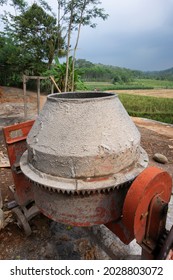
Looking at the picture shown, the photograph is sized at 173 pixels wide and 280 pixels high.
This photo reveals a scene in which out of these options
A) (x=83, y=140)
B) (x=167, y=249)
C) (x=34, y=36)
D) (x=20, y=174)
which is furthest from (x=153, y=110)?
(x=167, y=249)

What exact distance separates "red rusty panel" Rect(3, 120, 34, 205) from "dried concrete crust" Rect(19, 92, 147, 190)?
99 centimetres

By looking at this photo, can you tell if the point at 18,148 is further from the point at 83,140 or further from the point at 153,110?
the point at 153,110

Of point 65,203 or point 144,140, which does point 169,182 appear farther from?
point 144,140

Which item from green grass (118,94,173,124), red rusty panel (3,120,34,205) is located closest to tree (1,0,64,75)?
green grass (118,94,173,124)

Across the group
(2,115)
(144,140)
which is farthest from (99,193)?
(2,115)

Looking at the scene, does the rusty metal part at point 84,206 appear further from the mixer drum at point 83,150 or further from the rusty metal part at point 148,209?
the rusty metal part at point 148,209

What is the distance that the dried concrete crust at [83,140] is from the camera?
1.99m

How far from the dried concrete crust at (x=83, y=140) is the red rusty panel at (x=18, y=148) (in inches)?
38.8

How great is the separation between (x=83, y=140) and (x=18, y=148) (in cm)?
158

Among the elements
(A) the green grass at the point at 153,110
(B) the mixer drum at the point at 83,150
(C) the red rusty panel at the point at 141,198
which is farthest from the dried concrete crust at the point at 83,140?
(A) the green grass at the point at 153,110

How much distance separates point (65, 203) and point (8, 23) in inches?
751

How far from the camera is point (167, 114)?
49.6 feet

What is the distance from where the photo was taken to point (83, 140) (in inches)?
79.4

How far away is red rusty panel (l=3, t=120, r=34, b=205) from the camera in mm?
3121
